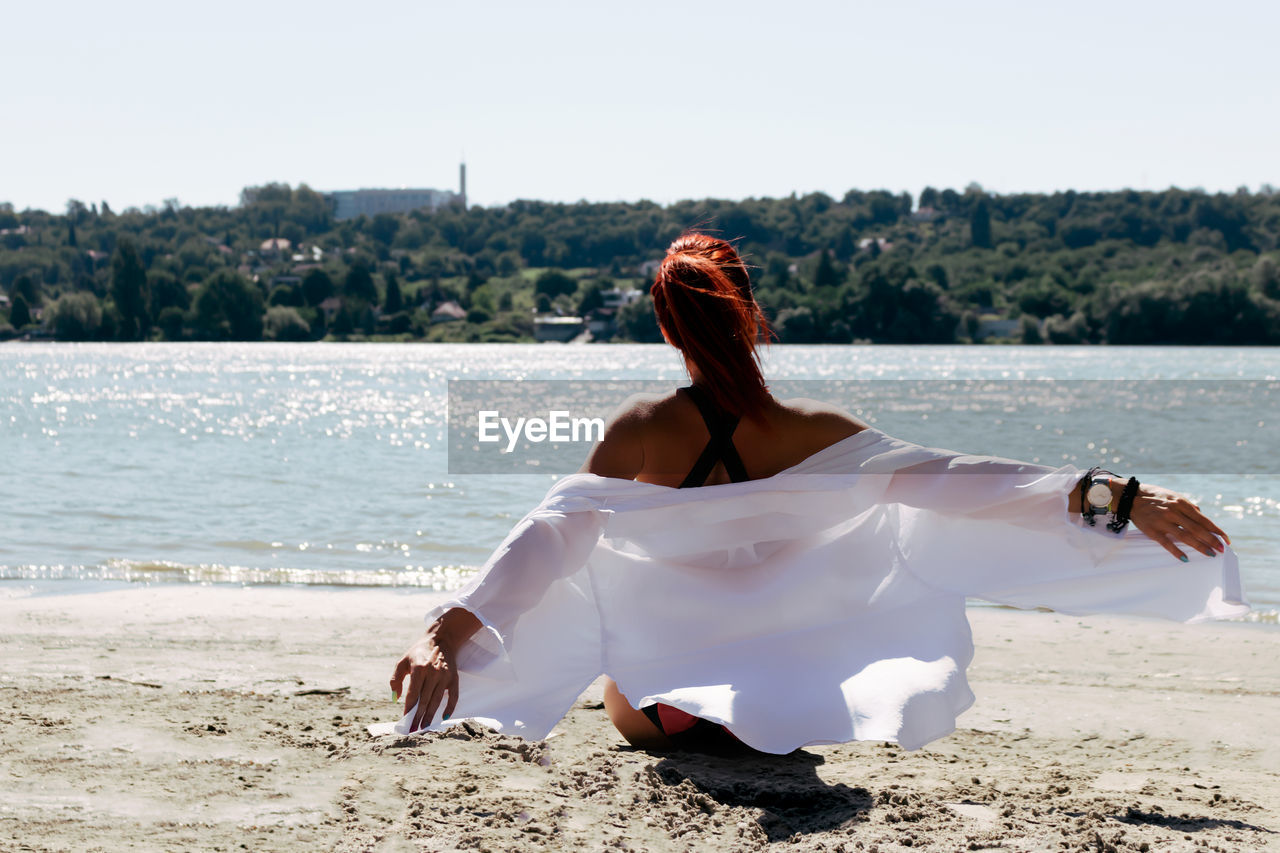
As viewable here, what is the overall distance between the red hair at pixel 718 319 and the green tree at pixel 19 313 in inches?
4952

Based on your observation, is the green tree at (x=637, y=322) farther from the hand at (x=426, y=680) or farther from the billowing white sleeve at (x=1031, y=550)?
the hand at (x=426, y=680)

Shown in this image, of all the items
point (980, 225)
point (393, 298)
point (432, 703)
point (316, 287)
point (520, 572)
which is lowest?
point (432, 703)

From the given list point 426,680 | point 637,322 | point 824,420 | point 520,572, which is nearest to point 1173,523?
point 824,420

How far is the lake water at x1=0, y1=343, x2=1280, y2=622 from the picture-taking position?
34.6ft

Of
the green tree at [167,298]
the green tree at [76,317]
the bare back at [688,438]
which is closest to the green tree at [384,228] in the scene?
the green tree at [167,298]

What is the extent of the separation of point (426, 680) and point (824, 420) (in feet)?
4.65

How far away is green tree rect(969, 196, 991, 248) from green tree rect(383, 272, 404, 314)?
5506 centimetres

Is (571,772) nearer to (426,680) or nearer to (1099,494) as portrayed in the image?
(426,680)

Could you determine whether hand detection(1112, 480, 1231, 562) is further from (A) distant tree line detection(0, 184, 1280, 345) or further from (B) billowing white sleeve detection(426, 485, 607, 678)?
(A) distant tree line detection(0, 184, 1280, 345)

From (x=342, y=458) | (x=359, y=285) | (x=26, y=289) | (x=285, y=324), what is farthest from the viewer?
(x=26, y=289)

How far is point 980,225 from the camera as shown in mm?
116000

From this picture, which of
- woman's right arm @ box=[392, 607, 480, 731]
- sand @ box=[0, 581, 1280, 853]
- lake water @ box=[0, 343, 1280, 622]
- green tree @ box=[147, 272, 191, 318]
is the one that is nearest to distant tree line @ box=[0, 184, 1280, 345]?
green tree @ box=[147, 272, 191, 318]

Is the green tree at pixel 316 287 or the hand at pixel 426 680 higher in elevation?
the green tree at pixel 316 287

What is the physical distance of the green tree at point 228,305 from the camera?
109438mm
